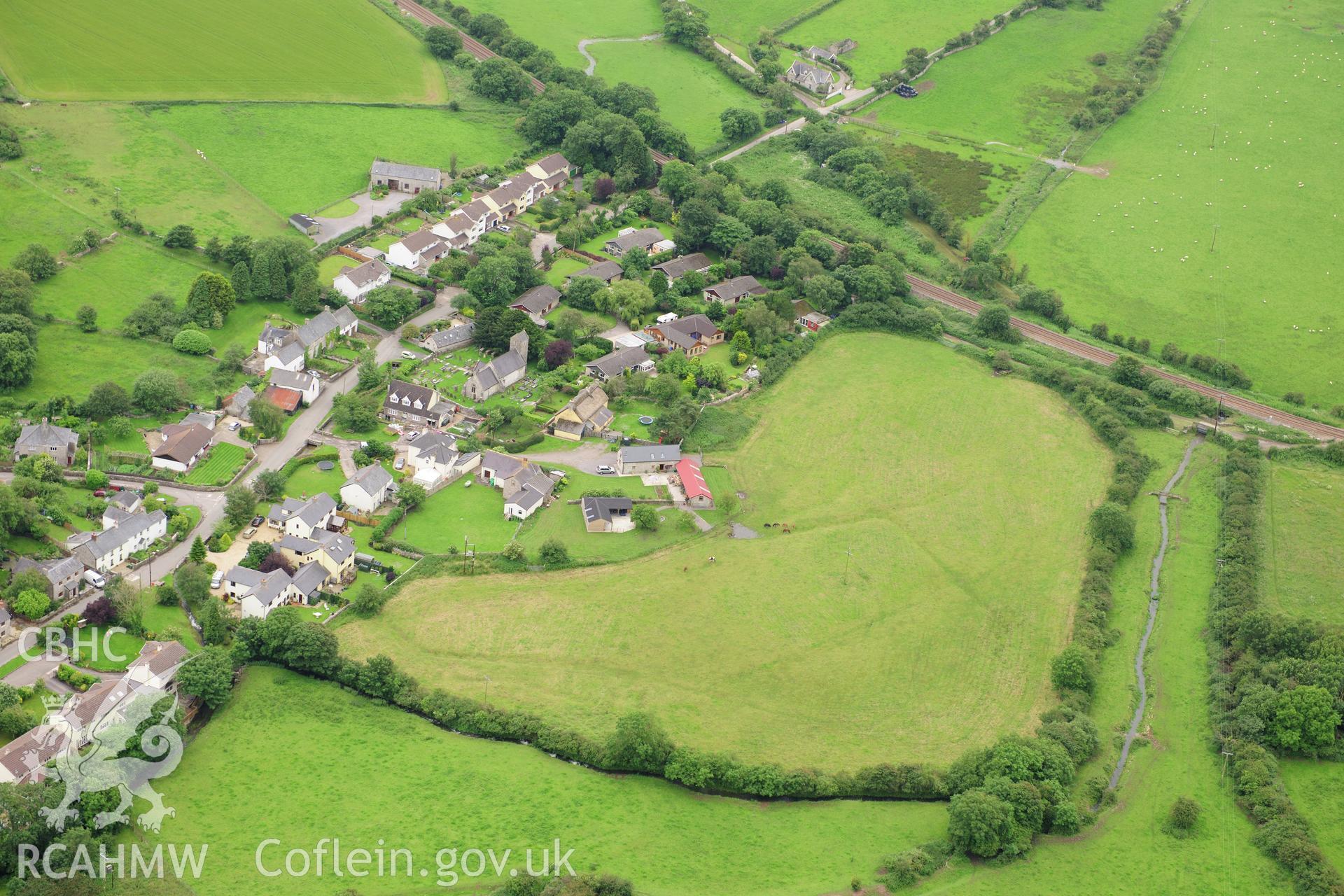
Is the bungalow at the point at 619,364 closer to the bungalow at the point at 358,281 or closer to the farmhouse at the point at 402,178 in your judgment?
the bungalow at the point at 358,281

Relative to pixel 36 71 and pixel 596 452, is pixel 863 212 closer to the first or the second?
pixel 596 452

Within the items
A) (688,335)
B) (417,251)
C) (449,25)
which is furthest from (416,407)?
(449,25)

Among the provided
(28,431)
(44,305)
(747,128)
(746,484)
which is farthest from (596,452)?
(747,128)

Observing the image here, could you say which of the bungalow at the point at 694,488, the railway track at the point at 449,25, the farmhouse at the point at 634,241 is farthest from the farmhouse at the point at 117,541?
the railway track at the point at 449,25

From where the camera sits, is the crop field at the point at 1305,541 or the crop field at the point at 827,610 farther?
the crop field at the point at 1305,541

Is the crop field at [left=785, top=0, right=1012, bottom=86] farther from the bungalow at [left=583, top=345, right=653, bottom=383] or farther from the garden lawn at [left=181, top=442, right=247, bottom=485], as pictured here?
the garden lawn at [left=181, top=442, right=247, bottom=485]

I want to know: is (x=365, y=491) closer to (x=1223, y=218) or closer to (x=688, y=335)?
(x=688, y=335)
